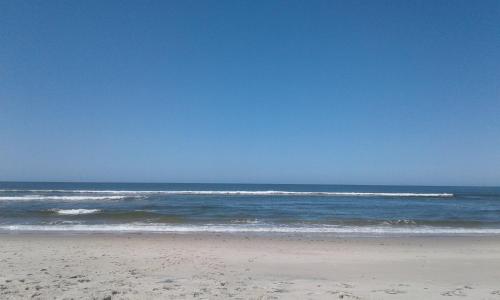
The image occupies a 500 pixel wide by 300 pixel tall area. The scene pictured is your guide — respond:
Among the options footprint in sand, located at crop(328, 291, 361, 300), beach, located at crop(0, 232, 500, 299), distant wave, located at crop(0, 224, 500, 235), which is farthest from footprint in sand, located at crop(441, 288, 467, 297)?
distant wave, located at crop(0, 224, 500, 235)

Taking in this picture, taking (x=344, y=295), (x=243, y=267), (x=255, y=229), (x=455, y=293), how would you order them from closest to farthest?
(x=344, y=295)
(x=455, y=293)
(x=243, y=267)
(x=255, y=229)

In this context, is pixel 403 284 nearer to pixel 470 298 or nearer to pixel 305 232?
pixel 470 298

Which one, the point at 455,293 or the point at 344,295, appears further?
the point at 455,293

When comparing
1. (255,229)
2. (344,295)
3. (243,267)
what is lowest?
(255,229)

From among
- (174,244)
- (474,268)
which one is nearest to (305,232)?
(174,244)

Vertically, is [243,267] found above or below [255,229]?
above

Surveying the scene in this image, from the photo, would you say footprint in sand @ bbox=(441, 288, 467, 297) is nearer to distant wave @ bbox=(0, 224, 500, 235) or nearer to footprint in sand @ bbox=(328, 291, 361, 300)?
footprint in sand @ bbox=(328, 291, 361, 300)

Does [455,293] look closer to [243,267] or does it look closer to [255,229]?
[243,267]

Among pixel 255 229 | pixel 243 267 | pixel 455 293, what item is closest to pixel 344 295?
pixel 455 293

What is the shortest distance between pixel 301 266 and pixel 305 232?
21.8 ft

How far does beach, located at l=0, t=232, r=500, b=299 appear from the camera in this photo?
6.40 m

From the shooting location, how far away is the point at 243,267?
8.63 meters

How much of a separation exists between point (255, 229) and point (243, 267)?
7.74m

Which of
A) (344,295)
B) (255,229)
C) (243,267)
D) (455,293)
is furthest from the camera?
(255,229)
